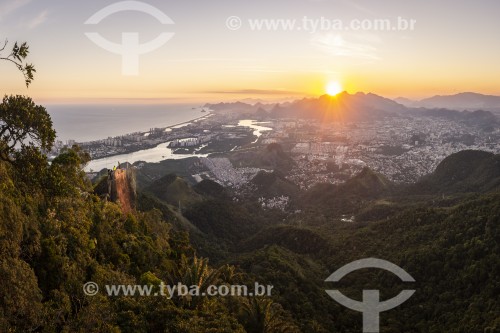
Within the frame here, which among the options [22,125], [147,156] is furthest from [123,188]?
[147,156]

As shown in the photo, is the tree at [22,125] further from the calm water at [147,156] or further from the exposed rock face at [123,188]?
the calm water at [147,156]

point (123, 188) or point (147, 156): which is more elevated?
point (123, 188)

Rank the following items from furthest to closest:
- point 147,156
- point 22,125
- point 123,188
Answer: point 147,156 < point 123,188 < point 22,125

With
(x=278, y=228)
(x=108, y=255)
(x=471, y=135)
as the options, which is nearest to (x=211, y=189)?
(x=278, y=228)

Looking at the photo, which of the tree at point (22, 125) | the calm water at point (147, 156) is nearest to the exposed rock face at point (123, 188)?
the tree at point (22, 125)

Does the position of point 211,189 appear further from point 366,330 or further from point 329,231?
point 366,330

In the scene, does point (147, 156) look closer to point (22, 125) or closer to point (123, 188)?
point (123, 188)

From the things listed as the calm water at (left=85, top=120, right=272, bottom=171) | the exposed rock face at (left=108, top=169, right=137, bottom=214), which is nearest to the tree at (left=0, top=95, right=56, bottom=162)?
the exposed rock face at (left=108, top=169, right=137, bottom=214)

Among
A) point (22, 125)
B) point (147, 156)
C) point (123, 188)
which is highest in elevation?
point (22, 125)
